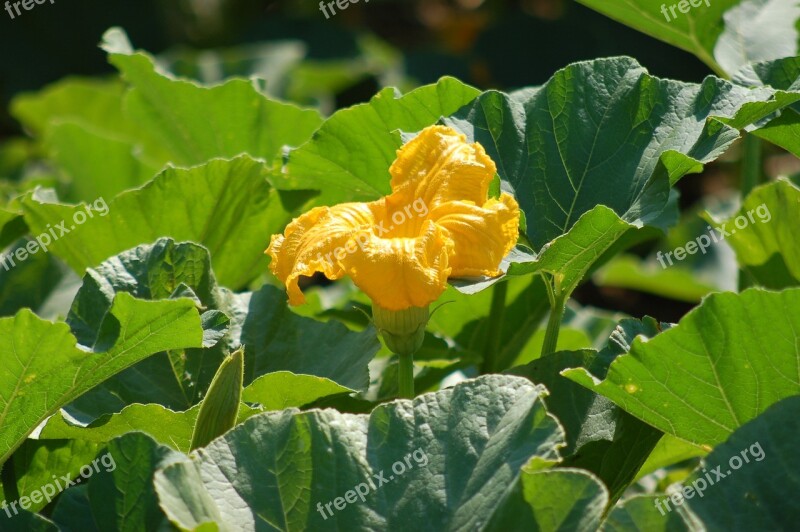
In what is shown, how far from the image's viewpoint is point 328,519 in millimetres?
1146

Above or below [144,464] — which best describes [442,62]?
below

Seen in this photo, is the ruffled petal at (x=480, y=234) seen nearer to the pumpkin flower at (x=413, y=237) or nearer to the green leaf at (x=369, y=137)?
the pumpkin flower at (x=413, y=237)

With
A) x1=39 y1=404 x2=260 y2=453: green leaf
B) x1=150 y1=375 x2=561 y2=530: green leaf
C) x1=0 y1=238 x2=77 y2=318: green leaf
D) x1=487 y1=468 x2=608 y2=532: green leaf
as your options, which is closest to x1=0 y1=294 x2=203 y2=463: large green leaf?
x1=39 y1=404 x2=260 y2=453: green leaf

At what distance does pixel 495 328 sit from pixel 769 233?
454 mm

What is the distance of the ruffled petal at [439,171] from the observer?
1.29m

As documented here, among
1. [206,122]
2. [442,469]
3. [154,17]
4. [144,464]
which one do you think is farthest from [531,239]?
[154,17]

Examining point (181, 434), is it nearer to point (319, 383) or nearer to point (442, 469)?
point (319, 383)

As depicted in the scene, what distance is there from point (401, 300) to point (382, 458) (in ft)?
0.61

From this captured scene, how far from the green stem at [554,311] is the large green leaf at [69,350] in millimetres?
471

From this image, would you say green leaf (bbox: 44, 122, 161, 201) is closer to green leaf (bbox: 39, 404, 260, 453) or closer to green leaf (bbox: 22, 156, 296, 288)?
green leaf (bbox: 22, 156, 296, 288)

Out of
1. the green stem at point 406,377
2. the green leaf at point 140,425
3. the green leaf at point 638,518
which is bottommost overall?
the green leaf at point 638,518

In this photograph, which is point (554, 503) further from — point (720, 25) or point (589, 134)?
point (720, 25)

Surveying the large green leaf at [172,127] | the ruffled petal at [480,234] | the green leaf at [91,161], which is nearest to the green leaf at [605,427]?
the ruffled petal at [480,234]

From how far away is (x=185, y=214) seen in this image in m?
→ 1.73
